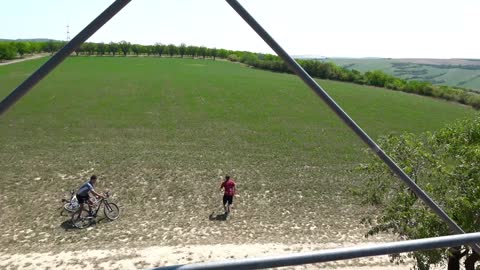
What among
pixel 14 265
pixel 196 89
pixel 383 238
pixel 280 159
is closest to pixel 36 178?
pixel 14 265

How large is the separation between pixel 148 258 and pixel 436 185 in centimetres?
811

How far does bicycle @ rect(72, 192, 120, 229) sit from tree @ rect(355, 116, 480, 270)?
891 cm

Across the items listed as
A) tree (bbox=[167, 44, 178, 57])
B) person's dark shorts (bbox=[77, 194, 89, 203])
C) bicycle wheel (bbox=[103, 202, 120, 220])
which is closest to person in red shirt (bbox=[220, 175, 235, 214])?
bicycle wheel (bbox=[103, 202, 120, 220])

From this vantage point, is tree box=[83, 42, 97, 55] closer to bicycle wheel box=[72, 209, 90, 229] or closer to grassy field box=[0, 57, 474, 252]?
grassy field box=[0, 57, 474, 252]

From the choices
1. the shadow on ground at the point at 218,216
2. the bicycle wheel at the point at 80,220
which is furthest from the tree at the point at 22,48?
the shadow on ground at the point at 218,216

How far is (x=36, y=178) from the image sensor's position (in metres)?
17.4

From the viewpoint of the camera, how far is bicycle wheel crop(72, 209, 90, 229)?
1274 centimetres

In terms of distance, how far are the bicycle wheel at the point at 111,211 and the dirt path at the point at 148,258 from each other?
2076 mm

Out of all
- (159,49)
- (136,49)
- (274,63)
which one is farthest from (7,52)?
(274,63)

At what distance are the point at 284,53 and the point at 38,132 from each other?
96.4 ft

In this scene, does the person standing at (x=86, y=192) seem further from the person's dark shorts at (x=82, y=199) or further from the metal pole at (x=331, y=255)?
the metal pole at (x=331, y=255)

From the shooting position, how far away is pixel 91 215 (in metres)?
13.2

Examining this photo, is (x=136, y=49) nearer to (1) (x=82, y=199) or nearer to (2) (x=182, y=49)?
(2) (x=182, y=49)

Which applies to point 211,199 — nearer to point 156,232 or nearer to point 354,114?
point 156,232
